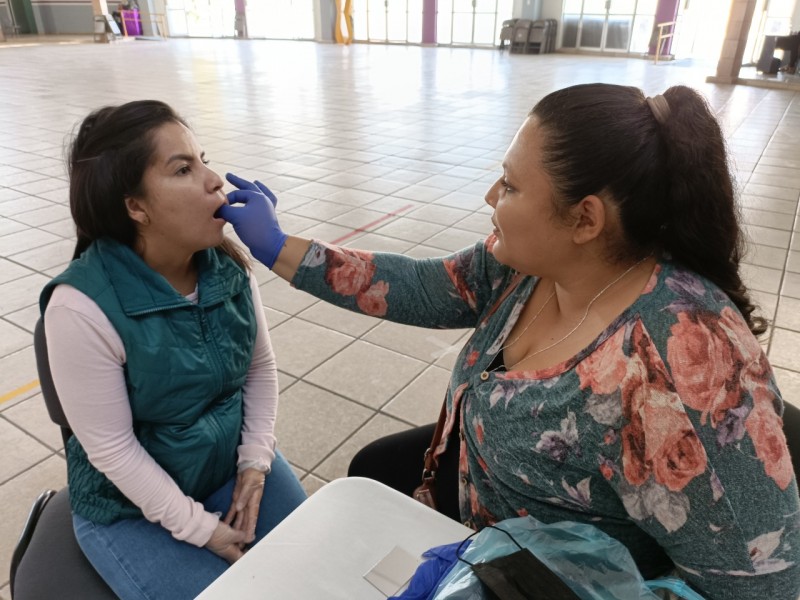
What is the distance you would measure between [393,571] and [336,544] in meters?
0.11

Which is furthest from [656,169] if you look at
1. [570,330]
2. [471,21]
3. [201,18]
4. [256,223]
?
[201,18]

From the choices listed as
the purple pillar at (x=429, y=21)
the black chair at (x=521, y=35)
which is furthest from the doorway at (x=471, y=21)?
the black chair at (x=521, y=35)

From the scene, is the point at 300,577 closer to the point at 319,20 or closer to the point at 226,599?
the point at 226,599

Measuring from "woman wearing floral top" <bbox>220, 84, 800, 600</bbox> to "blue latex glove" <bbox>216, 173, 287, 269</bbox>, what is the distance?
54 centimetres

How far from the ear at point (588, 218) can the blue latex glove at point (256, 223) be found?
72 cm

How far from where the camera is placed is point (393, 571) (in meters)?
0.95

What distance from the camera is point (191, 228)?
129cm

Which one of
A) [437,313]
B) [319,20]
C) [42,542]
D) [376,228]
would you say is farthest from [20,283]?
[319,20]

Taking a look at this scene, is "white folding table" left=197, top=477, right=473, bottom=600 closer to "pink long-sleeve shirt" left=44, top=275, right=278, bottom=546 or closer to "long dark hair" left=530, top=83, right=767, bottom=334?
"pink long-sleeve shirt" left=44, top=275, right=278, bottom=546

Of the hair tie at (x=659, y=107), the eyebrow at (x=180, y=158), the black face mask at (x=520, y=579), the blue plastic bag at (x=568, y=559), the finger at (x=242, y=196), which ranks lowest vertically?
the blue plastic bag at (x=568, y=559)

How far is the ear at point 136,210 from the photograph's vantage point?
1.24m

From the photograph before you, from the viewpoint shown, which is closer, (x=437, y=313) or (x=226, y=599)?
(x=226, y=599)

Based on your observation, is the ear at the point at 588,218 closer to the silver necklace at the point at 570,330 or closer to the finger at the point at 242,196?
the silver necklace at the point at 570,330

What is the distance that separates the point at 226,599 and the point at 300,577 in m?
0.11
